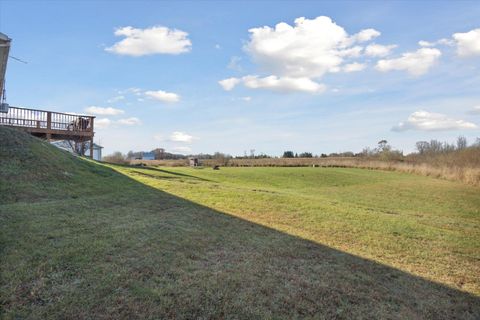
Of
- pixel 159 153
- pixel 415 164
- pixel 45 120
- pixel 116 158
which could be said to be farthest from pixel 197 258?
pixel 159 153

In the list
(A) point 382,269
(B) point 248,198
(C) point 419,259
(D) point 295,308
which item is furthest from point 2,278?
(B) point 248,198

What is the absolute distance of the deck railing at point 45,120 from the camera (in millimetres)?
14438

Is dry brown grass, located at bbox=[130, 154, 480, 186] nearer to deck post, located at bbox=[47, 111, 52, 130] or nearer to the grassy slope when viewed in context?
deck post, located at bbox=[47, 111, 52, 130]

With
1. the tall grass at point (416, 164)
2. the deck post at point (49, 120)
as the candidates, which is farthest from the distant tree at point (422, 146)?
the deck post at point (49, 120)

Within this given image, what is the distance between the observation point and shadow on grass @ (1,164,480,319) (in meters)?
2.71

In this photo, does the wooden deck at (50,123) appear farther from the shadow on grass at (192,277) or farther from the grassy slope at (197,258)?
the shadow on grass at (192,277)

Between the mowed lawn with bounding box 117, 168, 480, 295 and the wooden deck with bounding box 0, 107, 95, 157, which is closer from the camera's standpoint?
the mowed lawn with bounding box 117, 168, 480, 295

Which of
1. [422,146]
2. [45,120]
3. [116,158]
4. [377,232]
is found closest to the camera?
[377,232]

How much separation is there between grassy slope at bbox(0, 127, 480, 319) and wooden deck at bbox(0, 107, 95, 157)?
7.64 metres

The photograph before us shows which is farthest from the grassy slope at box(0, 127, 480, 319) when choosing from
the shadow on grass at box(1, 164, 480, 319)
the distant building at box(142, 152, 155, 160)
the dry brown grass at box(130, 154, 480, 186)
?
the distant building at box(142, 152, 155, 160)

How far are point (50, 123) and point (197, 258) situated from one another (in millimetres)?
14504

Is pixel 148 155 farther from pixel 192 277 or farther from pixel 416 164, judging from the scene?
pixel 192 277

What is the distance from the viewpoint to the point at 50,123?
15594 mm

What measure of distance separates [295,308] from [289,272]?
3.06ft
